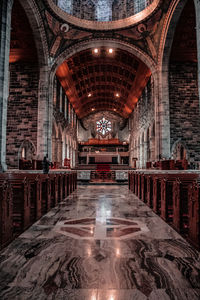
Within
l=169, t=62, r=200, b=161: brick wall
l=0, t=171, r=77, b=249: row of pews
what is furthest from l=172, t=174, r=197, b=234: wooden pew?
l=169, t=62, r=200, b=161: brick wall

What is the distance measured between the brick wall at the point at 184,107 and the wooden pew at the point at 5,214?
12.1 meters

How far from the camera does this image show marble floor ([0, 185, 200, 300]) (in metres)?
1.68

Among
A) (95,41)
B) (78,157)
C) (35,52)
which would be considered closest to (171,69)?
(95,41)

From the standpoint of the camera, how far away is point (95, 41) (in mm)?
14312

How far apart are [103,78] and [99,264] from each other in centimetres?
2097

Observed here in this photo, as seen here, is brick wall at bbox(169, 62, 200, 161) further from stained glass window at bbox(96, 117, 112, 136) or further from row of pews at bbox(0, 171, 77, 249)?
stained glass window at bbox(96, 117, 112, 136)

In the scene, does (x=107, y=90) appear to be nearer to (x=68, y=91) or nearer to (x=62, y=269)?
(x=68, y=91)

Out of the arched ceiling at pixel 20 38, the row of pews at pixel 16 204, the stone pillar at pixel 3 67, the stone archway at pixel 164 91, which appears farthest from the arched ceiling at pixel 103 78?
the row of pews at pixel 16 204

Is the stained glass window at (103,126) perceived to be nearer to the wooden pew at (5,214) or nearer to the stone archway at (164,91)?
the stone archway at (164,91)

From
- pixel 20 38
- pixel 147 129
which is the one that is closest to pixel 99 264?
pixel 20 38

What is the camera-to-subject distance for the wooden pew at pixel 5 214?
2.59m

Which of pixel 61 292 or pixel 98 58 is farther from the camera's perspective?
pixel 98 58

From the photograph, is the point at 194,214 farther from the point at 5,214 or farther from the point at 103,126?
the point at 103,126

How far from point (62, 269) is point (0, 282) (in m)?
0.55
